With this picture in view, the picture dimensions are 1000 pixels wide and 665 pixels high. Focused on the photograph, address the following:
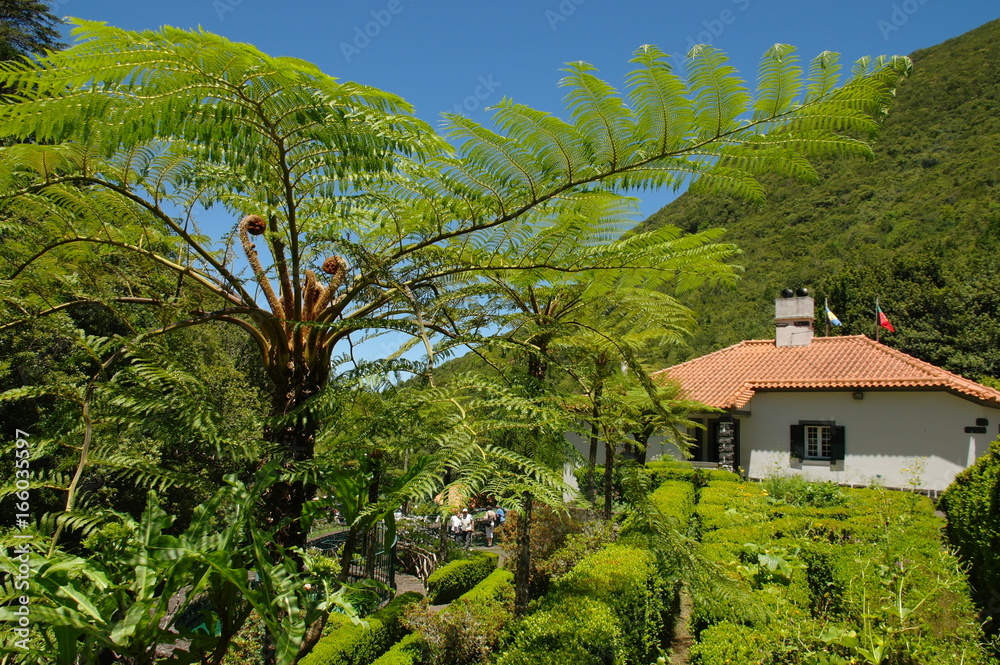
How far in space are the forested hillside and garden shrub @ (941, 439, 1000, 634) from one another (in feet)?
64.2

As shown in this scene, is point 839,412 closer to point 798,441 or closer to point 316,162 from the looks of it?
point 798,441

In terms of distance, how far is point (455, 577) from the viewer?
11.1 m

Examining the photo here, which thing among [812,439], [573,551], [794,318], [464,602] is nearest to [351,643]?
[464,602]

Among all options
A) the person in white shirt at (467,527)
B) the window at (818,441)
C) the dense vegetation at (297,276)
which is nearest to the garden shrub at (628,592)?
the dense vegetation at (297,276)

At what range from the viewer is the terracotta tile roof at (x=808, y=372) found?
1486 centimetres

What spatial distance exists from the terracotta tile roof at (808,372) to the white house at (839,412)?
0.03m

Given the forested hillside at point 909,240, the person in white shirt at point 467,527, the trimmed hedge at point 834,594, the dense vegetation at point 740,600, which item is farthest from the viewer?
the forested hillside at point 909,240

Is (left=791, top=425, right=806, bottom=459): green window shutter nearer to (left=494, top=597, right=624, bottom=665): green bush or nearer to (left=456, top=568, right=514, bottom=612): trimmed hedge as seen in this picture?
(left=456, top=568, right=514, bottom=612): trimmed hedge

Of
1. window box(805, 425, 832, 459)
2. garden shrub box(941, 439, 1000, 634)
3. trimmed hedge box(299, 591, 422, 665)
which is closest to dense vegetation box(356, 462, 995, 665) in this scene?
garden shrub box(941, 439, 1000, 634)

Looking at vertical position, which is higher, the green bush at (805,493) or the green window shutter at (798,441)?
the green window shutter at (798,441)

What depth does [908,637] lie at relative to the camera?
375 cm

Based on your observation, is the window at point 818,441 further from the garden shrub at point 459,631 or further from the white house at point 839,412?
the garden shrub at point 459,631

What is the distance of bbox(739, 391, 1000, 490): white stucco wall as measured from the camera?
14320 mm

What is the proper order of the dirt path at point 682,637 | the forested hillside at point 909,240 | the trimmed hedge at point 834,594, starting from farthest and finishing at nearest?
the forested hillside at point 909,240 → the dirt path at point 682,637 → the trimmed hedge at point 834,594
